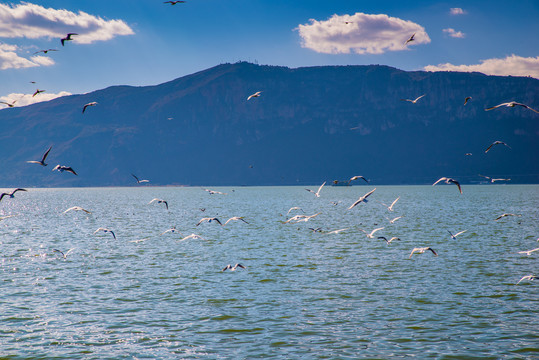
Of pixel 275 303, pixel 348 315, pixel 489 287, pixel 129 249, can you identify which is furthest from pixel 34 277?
pixel 489 287

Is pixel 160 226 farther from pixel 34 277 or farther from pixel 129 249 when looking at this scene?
pixel 34 277

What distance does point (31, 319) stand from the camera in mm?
19359

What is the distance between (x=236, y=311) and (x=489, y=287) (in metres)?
12.7

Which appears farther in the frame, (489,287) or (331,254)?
(331,254)

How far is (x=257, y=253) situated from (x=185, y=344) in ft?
67.7

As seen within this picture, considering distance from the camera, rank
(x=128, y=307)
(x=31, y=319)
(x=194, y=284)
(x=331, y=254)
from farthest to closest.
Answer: (x=331, y=254) < (x=194, y=284) < (x=128, y=307) < (x=31, y=319)

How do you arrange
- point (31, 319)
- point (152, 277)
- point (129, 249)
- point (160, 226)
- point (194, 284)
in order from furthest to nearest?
point (160, 226) < point (129, 249) < point (152, 277) < point (194, 284) < point (31, 319)

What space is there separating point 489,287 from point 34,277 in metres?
24.6

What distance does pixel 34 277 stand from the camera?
90.3ft

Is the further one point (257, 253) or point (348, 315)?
point (257, 253)

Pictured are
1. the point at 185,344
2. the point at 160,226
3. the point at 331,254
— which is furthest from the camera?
the point at 160,226

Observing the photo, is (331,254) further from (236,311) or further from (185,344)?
(185,344)

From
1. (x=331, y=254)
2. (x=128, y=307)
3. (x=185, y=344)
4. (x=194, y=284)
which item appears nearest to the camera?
(x=185, y=344)

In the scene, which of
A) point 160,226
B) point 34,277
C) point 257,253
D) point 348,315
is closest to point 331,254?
point 257,253
